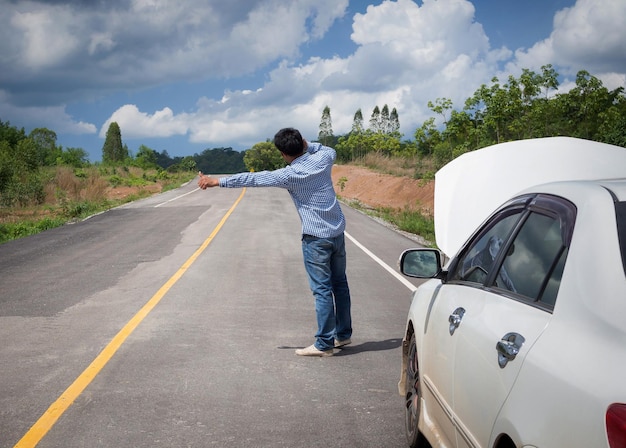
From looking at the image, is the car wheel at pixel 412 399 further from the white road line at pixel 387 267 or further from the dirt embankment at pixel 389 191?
the dirt embankment at pixel 389 191

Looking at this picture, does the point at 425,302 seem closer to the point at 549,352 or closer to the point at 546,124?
the point at 549,352

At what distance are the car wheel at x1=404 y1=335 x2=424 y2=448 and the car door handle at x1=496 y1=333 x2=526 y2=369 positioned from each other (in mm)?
1719

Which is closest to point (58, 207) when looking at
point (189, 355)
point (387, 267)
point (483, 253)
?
point (387, 267)

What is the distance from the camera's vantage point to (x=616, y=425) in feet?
5.90

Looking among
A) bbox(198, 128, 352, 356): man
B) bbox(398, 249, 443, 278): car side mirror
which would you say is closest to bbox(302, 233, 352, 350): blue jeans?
bbox(198, 128, 352, 356): man

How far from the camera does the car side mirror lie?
4438 mm

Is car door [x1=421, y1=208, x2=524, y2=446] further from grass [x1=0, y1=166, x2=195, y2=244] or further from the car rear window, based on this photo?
grass [x1=0, y1=166, x2=195, y2=244]

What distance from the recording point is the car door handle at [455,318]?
3385 mm

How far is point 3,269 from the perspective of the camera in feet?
41.1

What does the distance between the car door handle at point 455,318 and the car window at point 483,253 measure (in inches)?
8.1

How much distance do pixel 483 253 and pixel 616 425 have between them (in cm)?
205

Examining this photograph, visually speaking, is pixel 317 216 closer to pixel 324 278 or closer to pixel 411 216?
pixel 324 278

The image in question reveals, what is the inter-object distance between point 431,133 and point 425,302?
124ft

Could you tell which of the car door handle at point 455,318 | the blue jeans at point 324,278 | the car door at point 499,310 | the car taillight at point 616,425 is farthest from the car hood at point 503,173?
the car taillight at point 616,425
